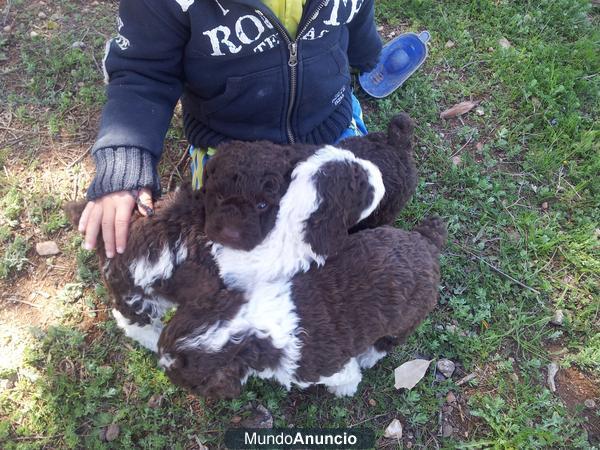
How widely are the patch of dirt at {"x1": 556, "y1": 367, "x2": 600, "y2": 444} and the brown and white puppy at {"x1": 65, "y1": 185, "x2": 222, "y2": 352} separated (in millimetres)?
2073

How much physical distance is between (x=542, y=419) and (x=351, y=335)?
1371 millimetres

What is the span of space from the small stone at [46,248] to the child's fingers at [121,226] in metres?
1.11

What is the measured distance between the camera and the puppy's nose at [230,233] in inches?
78.2

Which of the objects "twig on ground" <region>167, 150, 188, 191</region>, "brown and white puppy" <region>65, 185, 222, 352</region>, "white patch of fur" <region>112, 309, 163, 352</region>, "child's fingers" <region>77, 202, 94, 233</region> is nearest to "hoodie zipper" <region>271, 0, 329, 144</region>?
"brown and white puppy" <region>65, 185, 222, 352</region>

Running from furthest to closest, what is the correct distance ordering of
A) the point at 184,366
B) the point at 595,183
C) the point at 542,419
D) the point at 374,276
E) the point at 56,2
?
the point at 56,2 < the point at 595,183 < the point at 542,419 < the point at 374,276 < the point at 184,366

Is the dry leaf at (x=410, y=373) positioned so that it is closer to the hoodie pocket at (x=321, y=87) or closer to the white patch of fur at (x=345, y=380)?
the white patch of fur at (x=345, y=380)

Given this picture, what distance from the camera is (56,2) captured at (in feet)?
12.6

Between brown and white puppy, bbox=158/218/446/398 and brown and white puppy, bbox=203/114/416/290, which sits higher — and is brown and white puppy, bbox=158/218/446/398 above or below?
below

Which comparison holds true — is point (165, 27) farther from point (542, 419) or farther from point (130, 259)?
point (542, 419)

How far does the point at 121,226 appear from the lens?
2.10 meters

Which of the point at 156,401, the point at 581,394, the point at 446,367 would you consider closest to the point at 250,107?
the point at 156,401

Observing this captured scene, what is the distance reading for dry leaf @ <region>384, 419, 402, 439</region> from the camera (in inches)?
104

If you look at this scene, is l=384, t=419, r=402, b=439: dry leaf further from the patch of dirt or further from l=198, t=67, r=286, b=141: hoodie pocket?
l=198, t=67, r=286, b=141: hoodie pocket

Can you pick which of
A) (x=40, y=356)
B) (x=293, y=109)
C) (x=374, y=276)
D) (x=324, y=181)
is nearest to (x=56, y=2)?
(x=293, y=109)
